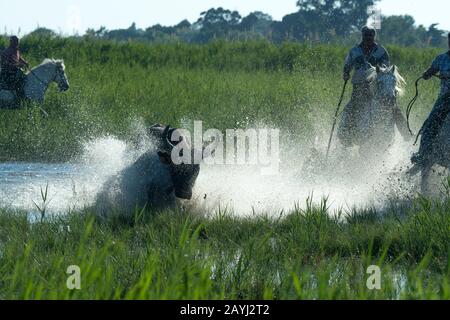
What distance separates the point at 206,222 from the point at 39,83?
33.7 feet

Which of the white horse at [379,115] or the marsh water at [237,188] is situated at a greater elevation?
the white horse at [379,115]

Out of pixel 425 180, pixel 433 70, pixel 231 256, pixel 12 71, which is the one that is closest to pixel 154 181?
pixel 231 256

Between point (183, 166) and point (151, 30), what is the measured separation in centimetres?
7393

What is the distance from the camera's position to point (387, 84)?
34.9ft

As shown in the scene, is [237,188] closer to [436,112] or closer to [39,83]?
[436,112]

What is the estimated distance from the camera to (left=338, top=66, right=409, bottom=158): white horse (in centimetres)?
1068

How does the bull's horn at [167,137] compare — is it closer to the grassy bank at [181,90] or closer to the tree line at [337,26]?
the grassy bank at [181,90]

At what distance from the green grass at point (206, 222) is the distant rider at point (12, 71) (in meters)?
0.55

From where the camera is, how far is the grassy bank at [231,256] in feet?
15.1

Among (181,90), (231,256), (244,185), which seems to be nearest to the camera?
(231,256)

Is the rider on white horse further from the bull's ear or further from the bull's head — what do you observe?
the bull's ear

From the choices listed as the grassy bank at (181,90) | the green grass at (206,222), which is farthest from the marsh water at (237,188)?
the grassy bank at (181,90)

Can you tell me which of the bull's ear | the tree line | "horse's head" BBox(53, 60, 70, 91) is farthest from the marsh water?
the tree line
